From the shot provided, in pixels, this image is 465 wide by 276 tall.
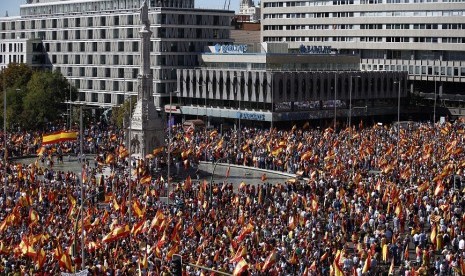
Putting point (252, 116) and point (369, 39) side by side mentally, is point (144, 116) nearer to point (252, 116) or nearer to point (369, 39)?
point (252, 116)

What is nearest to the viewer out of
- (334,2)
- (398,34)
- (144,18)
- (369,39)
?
(144,18)

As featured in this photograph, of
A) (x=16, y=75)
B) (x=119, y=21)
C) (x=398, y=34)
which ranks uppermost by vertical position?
(x=119, y=21)

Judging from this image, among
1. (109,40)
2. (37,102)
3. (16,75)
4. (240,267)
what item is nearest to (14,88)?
(37,102)

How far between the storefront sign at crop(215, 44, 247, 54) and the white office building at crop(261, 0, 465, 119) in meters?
29.3

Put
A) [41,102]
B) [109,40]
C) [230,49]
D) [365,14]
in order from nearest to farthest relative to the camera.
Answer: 1. [41,102]
2. [230,49]
3. [109,40]
4. [365,14]

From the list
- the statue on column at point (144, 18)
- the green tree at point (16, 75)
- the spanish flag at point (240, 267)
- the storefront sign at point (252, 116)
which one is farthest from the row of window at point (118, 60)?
the spanish flag at point (240, 267)

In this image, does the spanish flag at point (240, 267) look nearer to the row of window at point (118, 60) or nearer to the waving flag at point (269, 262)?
the waving flag at point (269, 262)

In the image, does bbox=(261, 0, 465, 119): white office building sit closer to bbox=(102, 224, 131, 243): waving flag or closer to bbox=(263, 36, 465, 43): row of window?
bbox=(263, 36, 465, 43): row of window

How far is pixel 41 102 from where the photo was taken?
324 feet

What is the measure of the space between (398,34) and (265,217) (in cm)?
9155

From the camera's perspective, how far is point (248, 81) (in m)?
106

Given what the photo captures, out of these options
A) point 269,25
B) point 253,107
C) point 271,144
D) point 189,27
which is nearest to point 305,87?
point 253,107

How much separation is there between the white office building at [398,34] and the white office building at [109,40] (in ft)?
78.6

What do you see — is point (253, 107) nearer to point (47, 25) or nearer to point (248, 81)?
point (248, 81)
